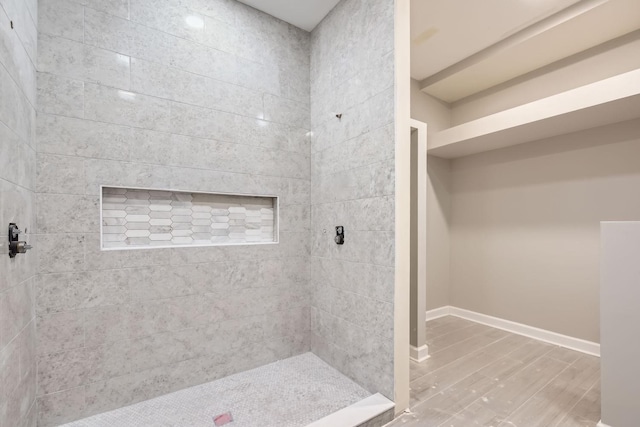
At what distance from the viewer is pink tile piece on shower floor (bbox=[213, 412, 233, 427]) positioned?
65.7 inches

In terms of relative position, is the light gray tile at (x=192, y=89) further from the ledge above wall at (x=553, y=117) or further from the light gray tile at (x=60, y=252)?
the ledge above wall at (x=553, y=117)

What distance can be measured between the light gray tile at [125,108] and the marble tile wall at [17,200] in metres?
0.27

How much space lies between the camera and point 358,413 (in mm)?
1711

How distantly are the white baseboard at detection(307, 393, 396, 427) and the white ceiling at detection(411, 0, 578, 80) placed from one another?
302 cm

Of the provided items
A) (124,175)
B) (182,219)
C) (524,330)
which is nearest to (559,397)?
(524,330)

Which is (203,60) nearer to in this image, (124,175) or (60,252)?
(124,175)

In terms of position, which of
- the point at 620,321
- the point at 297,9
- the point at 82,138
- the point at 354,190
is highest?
the point at 297,9

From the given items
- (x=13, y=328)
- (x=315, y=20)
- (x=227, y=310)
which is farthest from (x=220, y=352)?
(x=315, y=20)

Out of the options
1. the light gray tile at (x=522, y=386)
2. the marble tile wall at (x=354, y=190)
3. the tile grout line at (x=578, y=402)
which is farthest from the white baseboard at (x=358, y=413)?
the tile grout line at (x=578, y=402)

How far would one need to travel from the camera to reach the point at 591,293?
2723 mm

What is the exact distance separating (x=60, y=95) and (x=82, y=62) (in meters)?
0.25

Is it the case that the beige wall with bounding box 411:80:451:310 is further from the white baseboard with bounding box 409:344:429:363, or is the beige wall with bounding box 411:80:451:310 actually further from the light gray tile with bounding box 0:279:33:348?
the light gray tile with bounding box 0:279:33:348

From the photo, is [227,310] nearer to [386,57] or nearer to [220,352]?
[220,352]

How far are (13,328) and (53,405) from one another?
2.39ft
